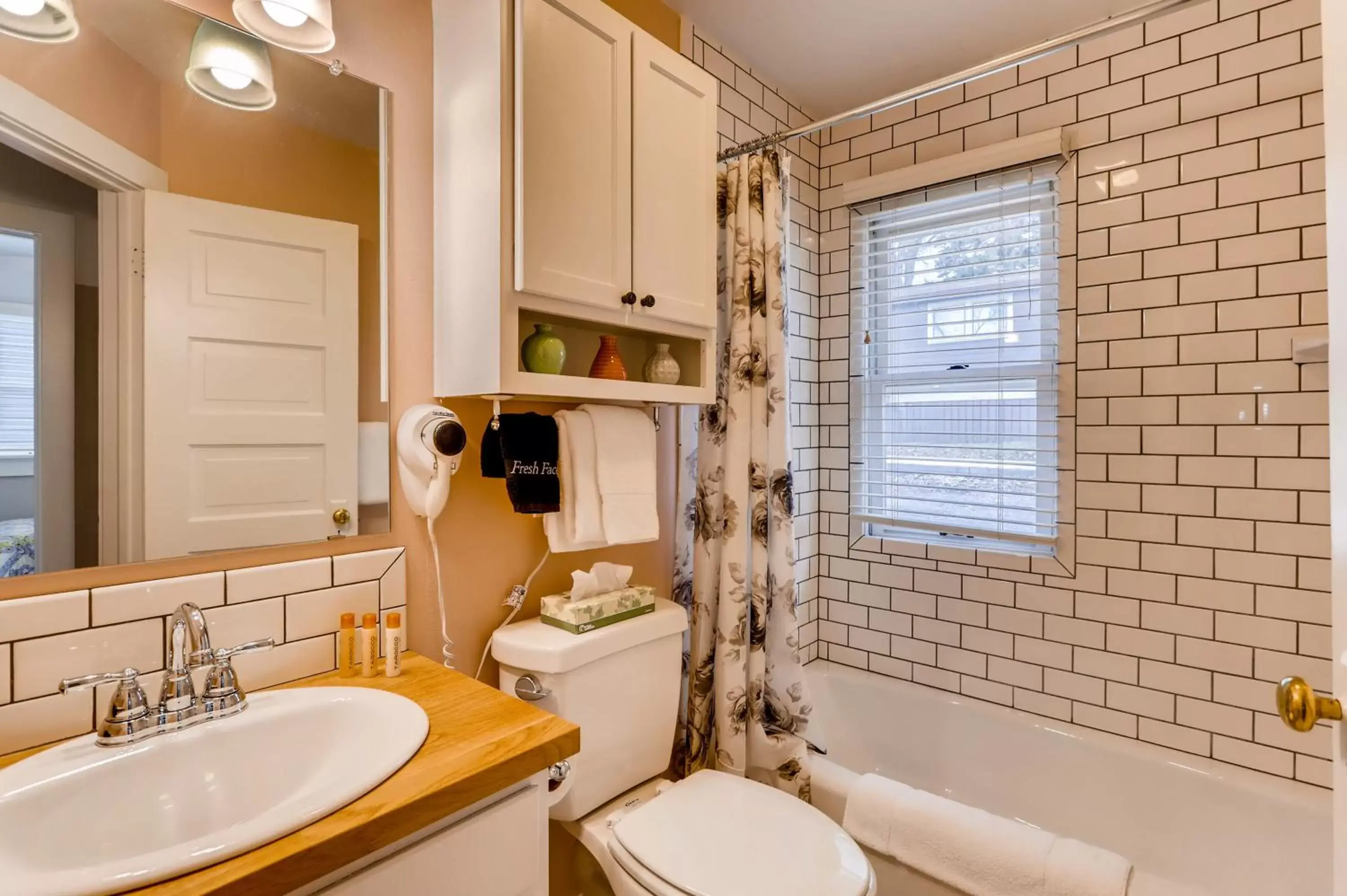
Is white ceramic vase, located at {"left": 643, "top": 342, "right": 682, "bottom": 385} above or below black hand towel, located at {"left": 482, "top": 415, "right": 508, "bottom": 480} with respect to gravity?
above

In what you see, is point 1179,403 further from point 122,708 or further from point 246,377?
point 122,708

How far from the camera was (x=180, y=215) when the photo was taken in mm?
1097

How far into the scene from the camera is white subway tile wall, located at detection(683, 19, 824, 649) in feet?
8.08

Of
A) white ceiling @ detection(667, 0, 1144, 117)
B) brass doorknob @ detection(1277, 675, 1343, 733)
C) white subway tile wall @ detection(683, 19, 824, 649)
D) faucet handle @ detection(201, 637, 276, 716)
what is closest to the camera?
brass doorknob @ detection(1277, 675, 1343, 733)

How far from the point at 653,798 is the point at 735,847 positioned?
278 mm

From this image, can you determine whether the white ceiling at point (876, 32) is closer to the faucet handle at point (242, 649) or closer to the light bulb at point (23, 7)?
the light bulb at point (23, 7)

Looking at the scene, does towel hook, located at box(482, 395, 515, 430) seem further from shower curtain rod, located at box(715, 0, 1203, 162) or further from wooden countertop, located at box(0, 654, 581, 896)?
shower curtain rod, located at box(715, 0, 1203, 162)

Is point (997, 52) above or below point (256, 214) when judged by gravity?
above

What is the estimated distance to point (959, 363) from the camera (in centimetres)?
230

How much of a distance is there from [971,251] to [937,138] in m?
0.44

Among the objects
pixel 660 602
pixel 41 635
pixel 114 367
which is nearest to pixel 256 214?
pixel 114 367

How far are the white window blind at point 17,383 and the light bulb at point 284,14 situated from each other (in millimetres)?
644

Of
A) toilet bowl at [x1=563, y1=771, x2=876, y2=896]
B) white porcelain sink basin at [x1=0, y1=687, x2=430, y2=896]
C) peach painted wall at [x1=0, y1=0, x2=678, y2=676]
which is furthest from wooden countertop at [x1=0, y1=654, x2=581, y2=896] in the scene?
toilet bowl at [x1=563, y1=771, x2=876, y2=896]

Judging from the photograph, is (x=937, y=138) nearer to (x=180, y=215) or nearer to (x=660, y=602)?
(x=660, y=602)
